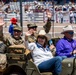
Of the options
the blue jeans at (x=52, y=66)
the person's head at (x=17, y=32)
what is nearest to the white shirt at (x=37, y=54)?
the blue jeans at (x=52, y=66)

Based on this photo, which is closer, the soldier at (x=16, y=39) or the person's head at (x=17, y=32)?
the soldier at (x=16, y=39)

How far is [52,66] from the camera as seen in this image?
6.10 m

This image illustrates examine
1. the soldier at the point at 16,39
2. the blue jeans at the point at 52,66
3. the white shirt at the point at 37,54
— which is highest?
the soldier at the point at 16,39

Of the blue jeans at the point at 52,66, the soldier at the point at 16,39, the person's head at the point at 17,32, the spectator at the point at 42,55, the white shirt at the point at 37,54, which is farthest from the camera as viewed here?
the person's head at the point at 17,32

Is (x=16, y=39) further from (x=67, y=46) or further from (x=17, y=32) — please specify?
(x=67, y=46)

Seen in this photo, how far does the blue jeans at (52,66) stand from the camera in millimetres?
5920

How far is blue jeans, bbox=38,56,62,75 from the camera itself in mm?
5920

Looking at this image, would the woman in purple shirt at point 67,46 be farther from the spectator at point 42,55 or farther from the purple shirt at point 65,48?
the spectator at point 42,55

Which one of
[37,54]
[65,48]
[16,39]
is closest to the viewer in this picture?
[37,54]

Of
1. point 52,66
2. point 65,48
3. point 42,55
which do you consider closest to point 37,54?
point 42,55

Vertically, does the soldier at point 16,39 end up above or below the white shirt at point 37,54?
above

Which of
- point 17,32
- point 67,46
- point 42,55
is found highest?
point 17,32

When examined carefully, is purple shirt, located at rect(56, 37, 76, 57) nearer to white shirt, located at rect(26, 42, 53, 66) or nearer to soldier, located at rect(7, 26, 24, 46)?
white shirt, located at rect(26, 42, 53, 66)

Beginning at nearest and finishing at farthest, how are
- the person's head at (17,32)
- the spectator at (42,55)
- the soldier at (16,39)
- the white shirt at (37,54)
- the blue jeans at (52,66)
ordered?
1. the blue jeans at (52,66)
2. the spectator at (42,55)
3. the white shirt at (37,54)
4. the soldier at (16,39)
5. the person's head at (17,32)
